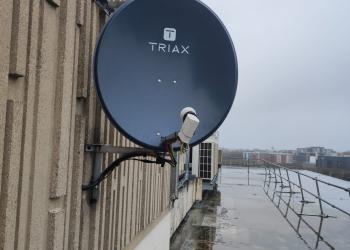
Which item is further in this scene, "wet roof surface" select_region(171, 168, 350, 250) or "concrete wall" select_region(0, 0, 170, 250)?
"wet roof surface" select_region(171, 168, 350, 250)

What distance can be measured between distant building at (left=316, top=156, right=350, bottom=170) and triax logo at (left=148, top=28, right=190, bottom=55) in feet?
69.4

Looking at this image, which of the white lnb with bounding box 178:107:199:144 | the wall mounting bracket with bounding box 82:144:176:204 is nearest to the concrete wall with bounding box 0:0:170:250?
the wall mounting bracket with bounding box 82:144:176:204

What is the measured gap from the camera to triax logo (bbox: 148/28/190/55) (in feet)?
7.44

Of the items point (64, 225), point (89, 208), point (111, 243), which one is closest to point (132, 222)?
point (111, 243)

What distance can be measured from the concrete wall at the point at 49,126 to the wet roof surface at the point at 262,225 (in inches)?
204

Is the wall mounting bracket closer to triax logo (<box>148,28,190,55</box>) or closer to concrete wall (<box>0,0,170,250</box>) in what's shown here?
concrete wall (<box>0,0,170,250</box>)

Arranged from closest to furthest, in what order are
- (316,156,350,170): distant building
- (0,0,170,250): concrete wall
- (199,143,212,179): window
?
(0,0,170,250): concrete wall < (199,143,212,179): window < (316,156,350,170): distant building

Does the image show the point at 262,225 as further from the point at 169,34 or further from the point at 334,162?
the point at 334,162

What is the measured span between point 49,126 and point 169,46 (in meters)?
0.74

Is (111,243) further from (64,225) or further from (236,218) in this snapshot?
(236,218)

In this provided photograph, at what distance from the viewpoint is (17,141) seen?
172cm

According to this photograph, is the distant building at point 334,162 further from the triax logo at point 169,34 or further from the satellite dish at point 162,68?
the triax logo at point 169,34

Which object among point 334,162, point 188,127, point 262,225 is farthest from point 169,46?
point 334,162

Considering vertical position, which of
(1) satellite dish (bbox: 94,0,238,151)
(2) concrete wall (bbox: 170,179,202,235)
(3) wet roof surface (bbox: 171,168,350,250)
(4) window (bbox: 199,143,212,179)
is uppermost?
(1) satellite dish (bbox: 94,0,238,151)
